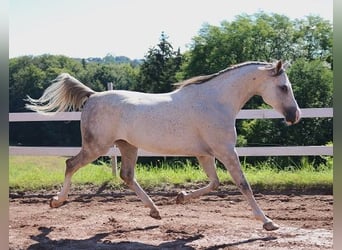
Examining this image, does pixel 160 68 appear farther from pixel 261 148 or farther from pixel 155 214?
pixel 155 214

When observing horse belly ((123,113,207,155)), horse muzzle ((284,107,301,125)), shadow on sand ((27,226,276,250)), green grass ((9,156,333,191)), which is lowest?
green grass ((9,156,333,191))

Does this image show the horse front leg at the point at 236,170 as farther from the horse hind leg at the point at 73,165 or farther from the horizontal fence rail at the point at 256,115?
the horizontal fence rail at the point at 256,115

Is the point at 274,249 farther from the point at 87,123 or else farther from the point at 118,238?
the point at 87,123

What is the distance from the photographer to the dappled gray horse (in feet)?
14.5

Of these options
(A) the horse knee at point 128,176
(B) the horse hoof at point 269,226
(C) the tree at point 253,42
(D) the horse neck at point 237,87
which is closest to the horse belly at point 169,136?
(D) the horse neck at point 237,87

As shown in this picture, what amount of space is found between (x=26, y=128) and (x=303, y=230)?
72.7 ft

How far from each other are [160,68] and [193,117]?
2609 centimetres

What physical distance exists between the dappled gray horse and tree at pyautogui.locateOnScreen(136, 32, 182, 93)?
22113mm

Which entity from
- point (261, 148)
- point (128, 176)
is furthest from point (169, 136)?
Result: point (261, 148)

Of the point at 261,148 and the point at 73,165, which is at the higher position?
the point at 73,165

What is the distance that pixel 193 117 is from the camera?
14.8 ft

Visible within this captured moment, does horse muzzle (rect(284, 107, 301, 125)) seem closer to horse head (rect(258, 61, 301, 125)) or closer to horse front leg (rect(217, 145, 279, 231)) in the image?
horse head (rect(258, 61, 301, 125))

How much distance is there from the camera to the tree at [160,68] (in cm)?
2794

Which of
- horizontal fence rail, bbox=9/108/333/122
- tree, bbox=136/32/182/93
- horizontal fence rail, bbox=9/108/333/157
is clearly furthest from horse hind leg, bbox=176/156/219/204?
tree, bbox=136/32/182/93
